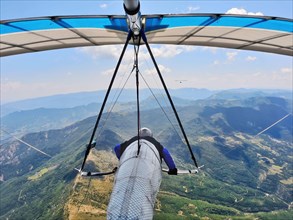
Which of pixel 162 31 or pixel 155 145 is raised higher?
pixel 162 31

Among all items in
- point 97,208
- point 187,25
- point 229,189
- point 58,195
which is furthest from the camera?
point 229,189

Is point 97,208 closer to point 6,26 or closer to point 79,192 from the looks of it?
point 79,192

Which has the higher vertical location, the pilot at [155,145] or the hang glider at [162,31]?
the hang glider at [162,31]

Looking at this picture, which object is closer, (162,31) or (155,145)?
(155,145)

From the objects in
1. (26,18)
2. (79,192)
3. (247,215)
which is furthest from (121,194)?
→ (247,215)

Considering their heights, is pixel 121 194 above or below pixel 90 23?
below

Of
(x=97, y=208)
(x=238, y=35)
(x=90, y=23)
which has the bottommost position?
(x=97, y=208)

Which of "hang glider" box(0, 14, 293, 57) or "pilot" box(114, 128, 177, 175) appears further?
"hang glider" box(0, 14, 293, 57)

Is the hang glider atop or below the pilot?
atop
